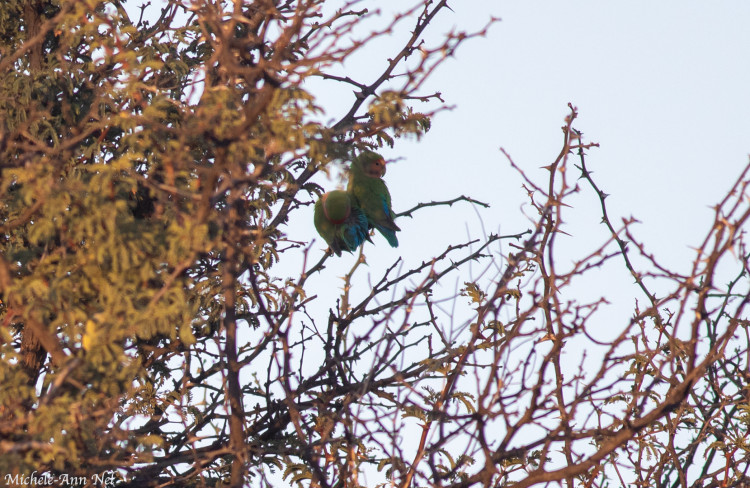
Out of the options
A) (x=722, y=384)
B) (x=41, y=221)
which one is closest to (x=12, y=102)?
(x=41, y=221)

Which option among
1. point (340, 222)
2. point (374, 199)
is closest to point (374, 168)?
point (374, 199)

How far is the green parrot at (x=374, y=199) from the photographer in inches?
262

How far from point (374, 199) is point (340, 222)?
425mm

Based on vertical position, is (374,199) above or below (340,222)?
above

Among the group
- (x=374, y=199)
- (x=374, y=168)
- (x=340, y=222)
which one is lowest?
(x=340, y=222)

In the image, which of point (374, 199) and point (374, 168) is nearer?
point (374, 168)

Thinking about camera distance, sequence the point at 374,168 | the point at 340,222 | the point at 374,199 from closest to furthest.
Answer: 1. the point at 340,222
2. the point at 374,168
3. the point at 374,199

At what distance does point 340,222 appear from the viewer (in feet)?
21.2

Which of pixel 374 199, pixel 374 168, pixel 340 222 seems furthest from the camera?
pixel 374 199

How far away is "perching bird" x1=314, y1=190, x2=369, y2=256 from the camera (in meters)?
6.32

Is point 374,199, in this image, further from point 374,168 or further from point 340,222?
point 340,222

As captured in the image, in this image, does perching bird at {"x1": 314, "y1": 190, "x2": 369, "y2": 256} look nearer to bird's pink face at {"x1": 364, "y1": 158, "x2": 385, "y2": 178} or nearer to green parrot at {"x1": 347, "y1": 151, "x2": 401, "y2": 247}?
green parrot at {"x1": 347, "y1": 151, "x2": 401, "y2": 247}

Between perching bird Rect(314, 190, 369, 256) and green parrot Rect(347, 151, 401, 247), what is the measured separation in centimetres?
9

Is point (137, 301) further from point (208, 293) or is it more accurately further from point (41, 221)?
point (208, 293)
